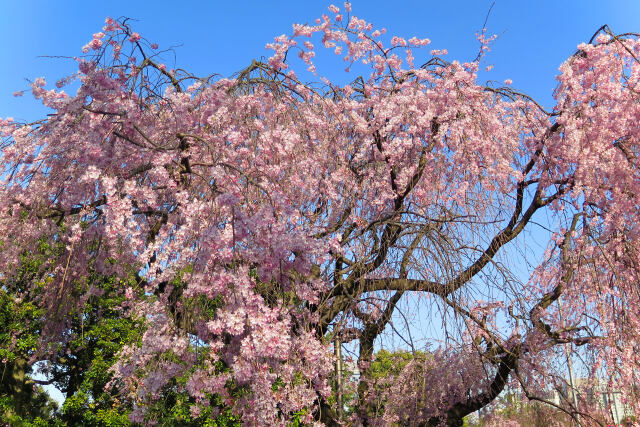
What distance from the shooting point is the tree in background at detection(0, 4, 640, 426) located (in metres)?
5.09

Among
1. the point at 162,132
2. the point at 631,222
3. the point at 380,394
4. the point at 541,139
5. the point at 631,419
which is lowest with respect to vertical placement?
the point at 631,419

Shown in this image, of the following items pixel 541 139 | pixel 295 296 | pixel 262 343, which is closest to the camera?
pixel 262 343

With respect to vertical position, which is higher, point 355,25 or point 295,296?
Answer: point 355,25

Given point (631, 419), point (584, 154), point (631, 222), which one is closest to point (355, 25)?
point (584, 154)

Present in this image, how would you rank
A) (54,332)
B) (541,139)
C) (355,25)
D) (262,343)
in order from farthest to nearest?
(355,25) < (541,139) < (54,332) < (262,343)

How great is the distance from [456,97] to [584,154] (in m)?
1.92

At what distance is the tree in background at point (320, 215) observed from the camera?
5090 millimetres

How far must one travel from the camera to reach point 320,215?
7.03 meters

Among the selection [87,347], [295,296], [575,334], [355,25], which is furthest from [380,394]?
[87,347]

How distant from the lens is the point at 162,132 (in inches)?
259

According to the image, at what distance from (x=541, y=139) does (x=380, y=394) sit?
4.61m

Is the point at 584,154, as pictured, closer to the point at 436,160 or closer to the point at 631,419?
the point at 436,160

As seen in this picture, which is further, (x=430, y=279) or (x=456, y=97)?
(x=456, y=97)

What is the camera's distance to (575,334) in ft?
24.4
